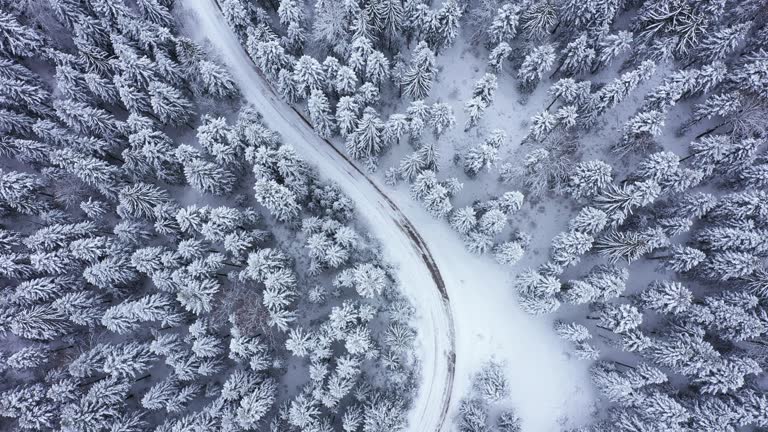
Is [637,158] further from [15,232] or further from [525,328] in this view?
[15,232]

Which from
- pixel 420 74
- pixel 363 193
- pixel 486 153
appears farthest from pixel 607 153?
pixel 363 193

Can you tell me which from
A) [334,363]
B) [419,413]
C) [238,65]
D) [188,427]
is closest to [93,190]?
[238,65]

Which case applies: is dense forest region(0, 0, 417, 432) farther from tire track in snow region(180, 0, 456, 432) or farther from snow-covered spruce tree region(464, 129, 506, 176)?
snow-covered spruce tree region(464, 129, 506, 176)

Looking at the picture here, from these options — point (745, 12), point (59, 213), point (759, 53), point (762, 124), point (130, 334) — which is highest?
point (745, 12)

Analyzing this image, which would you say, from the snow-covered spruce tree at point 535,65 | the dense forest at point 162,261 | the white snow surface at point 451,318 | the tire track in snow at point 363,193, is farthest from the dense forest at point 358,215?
the tire track in snow at point 363,193

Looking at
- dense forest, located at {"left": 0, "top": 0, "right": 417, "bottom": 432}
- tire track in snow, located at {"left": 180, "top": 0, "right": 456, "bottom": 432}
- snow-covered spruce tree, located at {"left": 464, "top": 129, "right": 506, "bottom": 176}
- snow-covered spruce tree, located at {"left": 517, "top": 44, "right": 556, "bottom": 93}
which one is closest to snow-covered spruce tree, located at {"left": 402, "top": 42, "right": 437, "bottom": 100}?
snow-covered spruce tree, located at {"left": 464, "top": 129, "right": 506, "bottom": 176}

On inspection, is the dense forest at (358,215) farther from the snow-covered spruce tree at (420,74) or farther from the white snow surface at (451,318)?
the white snow surface at (451,318)
